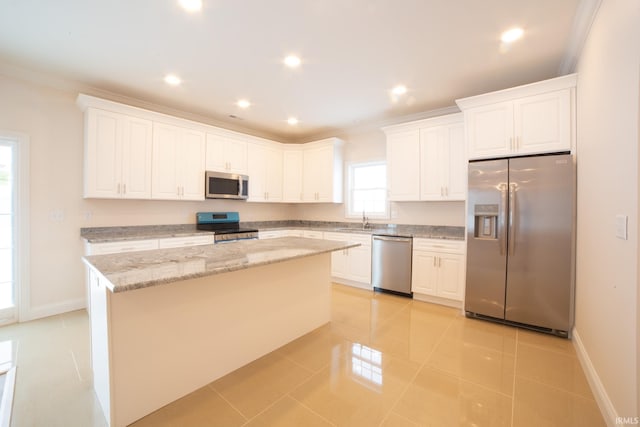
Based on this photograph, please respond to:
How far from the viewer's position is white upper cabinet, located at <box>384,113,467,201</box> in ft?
12.0

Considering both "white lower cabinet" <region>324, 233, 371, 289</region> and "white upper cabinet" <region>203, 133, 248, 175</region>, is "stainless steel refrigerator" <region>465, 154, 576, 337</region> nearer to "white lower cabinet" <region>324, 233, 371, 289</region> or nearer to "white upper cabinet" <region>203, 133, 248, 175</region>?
"white lower cabinet" <region>324, 233, 371, 289</region>

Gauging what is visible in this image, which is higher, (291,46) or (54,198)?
(291,46)

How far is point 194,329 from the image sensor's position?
1824mm

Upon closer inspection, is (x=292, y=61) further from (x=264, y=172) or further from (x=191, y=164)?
(x=264, y=172)

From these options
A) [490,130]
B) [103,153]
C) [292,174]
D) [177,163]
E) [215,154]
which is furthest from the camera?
[292,174]

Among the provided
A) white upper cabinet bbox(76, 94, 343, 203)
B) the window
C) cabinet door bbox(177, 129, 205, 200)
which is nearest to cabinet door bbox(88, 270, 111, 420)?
white upper cabinet bbox(76, 94, 343, 203)

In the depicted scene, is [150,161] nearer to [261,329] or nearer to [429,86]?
[261,329]

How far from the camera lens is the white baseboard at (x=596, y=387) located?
61.6 inches

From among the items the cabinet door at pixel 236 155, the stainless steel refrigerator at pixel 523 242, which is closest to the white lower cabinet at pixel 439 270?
the stainless steel refrigerator at pixel 523 242

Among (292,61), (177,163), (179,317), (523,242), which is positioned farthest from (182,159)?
(523,242)

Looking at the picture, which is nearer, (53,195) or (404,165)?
(53,195)

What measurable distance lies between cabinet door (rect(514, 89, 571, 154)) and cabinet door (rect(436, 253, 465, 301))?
146 centimetres

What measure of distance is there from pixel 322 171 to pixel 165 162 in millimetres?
2582

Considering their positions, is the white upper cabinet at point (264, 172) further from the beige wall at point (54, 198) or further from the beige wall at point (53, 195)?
the beige wall at point (53, 195)
